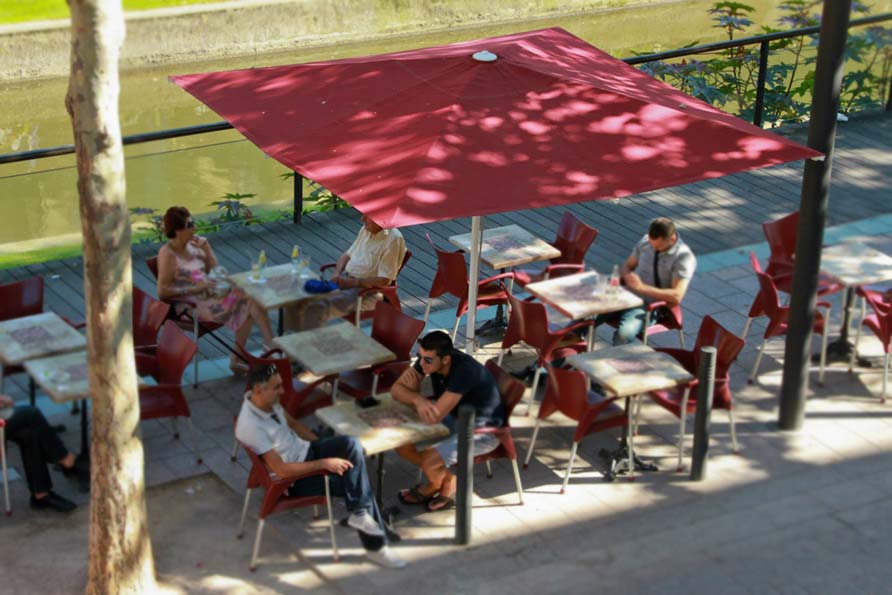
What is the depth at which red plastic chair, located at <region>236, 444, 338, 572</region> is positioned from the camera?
25.6 ft

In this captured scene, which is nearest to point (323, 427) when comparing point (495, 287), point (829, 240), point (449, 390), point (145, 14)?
point (449, 390)

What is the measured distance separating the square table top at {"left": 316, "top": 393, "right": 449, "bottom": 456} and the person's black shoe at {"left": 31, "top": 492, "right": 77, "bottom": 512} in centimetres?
161

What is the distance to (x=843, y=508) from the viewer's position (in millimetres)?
8680

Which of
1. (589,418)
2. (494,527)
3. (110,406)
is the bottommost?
(494,527)

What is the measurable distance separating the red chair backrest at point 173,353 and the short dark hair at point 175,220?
41.1 inches

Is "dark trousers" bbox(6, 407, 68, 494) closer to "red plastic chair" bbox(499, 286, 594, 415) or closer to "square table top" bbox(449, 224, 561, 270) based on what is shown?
"red plastic chair" bbox(499, 286, 594, 415)

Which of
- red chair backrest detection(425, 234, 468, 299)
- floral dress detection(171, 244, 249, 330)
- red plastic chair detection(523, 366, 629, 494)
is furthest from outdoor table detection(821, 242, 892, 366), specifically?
floral dress detection(171, 244, 249, 330)

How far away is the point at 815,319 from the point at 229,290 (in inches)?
168

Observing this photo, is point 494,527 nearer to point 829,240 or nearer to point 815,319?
point 815,319

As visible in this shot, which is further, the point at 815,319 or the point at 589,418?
the point at 815,319

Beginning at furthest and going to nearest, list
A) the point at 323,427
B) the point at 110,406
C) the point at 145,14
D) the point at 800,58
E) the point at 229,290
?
the point at 145,14
the point at 800,58
the point at 229,290
the point at 323,427
the point at 110,406

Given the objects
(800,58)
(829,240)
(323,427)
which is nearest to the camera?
(323,427)

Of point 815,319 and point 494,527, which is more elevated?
point 815,319

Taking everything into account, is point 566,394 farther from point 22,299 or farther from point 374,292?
point 22,299
